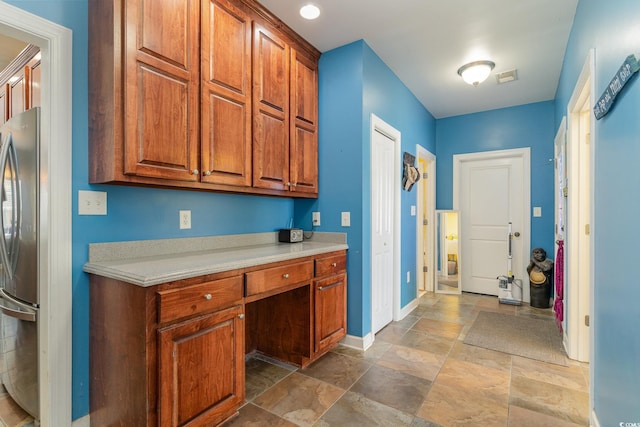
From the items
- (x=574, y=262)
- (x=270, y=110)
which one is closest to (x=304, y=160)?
(x=270, y=110)

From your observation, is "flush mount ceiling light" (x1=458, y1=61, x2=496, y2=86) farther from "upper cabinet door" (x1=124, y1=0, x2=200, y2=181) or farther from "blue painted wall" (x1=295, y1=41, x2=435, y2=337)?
"upper cabinet door" (x1=124, y1=0, x2=200, y2=181)

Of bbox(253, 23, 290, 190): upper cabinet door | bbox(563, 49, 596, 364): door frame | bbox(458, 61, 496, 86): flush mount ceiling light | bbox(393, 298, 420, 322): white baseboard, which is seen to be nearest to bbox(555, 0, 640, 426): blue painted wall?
bbox(563, 49, 596, 364): door frame

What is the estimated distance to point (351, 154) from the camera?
2.67m

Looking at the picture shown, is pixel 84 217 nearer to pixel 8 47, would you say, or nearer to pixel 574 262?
pixel 8 47

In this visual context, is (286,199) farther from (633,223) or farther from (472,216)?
(472,216)

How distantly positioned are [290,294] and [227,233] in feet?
2.21

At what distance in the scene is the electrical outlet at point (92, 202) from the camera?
5.37 feet

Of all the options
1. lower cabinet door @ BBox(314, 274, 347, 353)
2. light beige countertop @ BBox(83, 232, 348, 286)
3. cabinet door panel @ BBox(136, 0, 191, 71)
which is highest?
cabinet door panel @ BBox(136, 0, 191, 71)

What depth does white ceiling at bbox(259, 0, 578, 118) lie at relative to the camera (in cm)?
226

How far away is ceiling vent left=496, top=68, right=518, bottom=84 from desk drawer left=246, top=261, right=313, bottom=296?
295 centimetres

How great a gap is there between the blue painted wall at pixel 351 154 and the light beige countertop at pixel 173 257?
338 mm

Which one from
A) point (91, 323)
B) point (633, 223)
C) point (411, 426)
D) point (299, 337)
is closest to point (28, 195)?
point (91, 323)

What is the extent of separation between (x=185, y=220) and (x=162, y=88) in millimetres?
841

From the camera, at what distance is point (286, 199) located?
9.65ft
